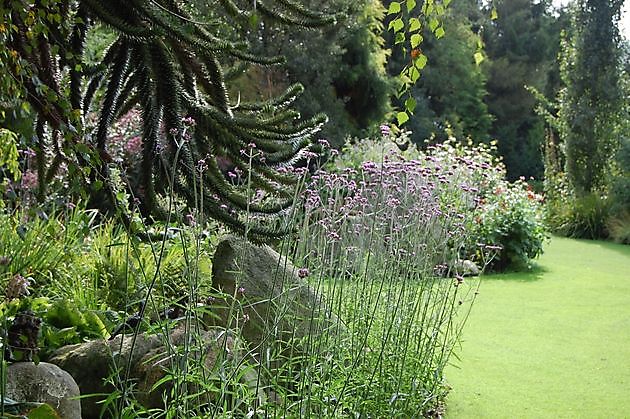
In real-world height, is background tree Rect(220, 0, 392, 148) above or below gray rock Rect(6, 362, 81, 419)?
above

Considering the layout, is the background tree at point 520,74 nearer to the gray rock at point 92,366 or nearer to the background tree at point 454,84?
the background tree at point 454,84

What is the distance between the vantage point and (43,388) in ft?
8.11

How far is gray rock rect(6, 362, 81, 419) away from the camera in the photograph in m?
2.44

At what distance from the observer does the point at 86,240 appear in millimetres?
5266

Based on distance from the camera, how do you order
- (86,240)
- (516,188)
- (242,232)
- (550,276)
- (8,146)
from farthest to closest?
(516,188) < (550,276) < (86,240) < (242,232) < (8,146)

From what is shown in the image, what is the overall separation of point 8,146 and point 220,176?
27.3 inches

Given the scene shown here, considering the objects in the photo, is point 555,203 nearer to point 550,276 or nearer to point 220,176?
point 550,276

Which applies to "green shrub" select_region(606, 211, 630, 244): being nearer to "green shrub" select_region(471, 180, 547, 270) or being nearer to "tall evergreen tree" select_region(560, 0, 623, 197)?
"tall evergreen tree" select_region(560, 0, 623, 197)

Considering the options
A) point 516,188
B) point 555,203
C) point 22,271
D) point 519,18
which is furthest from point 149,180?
point 519,18

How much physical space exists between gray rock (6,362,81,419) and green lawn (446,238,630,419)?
2.04 m

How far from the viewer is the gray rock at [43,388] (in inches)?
96.2

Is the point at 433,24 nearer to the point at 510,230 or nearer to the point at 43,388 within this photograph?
the point at 43,388

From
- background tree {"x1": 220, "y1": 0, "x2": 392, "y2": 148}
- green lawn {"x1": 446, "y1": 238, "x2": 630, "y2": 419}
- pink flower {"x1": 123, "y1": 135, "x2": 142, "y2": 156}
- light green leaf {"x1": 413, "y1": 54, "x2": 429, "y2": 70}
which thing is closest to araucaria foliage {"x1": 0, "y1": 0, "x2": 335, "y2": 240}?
light green leaf {"x1": 413, "y1": 54, "x2": 429, "y2": 70}

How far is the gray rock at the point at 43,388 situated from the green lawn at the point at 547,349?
6.69 feet
